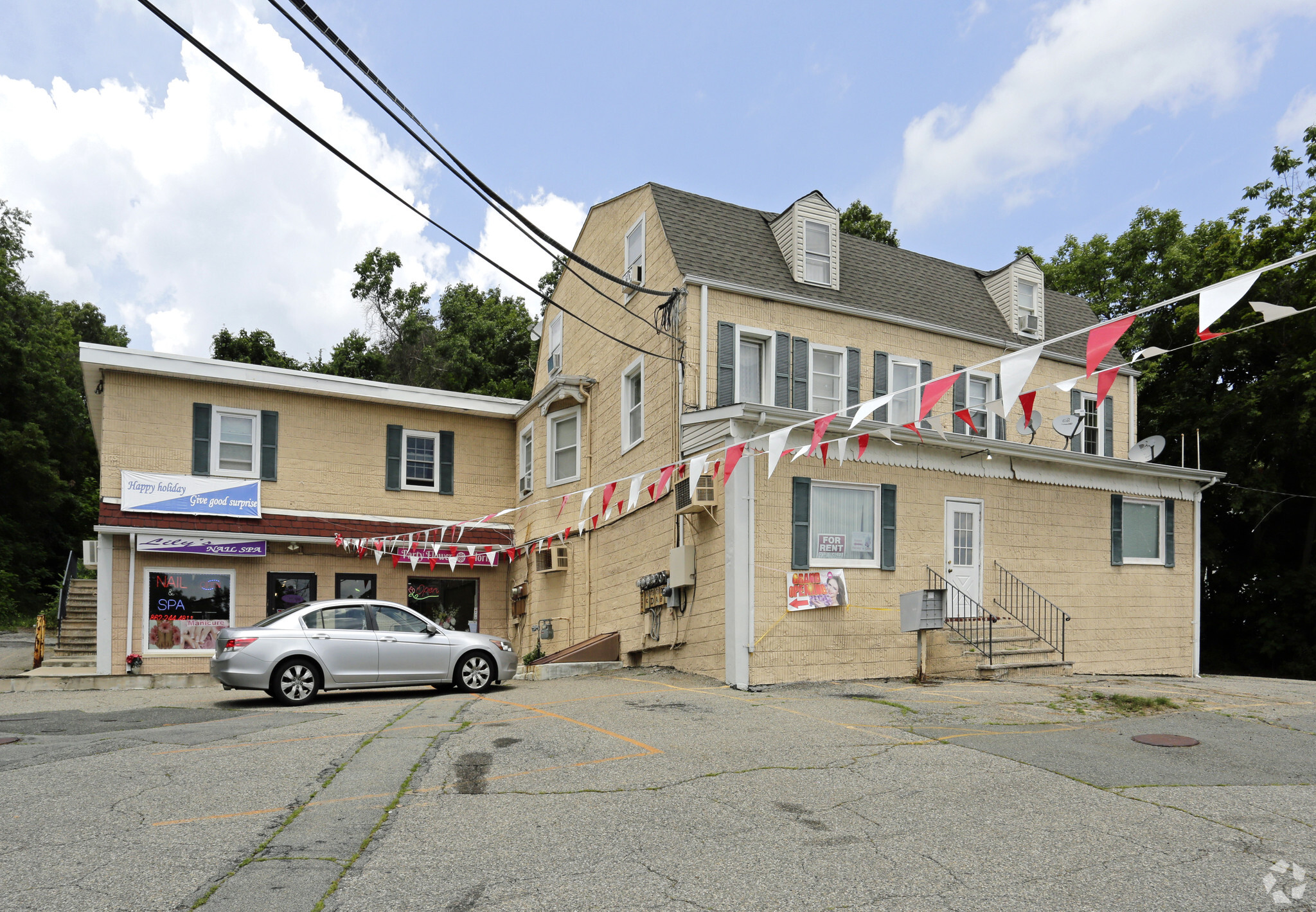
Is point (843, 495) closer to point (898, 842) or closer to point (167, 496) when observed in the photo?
point (898, 842)

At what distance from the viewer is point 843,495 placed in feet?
44.2

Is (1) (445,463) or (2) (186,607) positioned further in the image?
(1) (445,463)

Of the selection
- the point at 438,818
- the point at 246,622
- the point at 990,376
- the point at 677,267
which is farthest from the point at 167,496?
the point at 990,376

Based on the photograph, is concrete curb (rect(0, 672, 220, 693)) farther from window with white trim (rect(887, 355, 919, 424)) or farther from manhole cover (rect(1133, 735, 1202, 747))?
manhole cover (rect(1133, 735, 1202, 747))

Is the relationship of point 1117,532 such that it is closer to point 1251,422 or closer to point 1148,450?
point 1148,450

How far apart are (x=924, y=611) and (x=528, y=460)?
1062 cm

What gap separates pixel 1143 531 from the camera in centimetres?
1664

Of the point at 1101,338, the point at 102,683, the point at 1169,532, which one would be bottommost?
the point at 102,683

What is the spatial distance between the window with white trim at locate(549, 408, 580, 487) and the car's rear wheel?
7598 mm

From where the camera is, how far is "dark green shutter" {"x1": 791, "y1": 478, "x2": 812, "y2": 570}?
12.9 m

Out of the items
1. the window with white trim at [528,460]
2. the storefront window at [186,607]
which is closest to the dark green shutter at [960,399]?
the window with white trim at [528,460]

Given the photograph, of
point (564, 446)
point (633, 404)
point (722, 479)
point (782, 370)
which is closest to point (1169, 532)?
point (782, 370)

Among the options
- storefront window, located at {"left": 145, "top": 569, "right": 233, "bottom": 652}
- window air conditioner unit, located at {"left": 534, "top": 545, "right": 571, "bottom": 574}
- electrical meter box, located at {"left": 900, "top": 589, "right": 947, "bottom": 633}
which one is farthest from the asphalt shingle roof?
storefront window, located at {"left": 145, "top": 569, "right": 233, "bottom": 652}

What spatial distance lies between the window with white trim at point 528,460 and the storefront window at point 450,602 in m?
2.50
